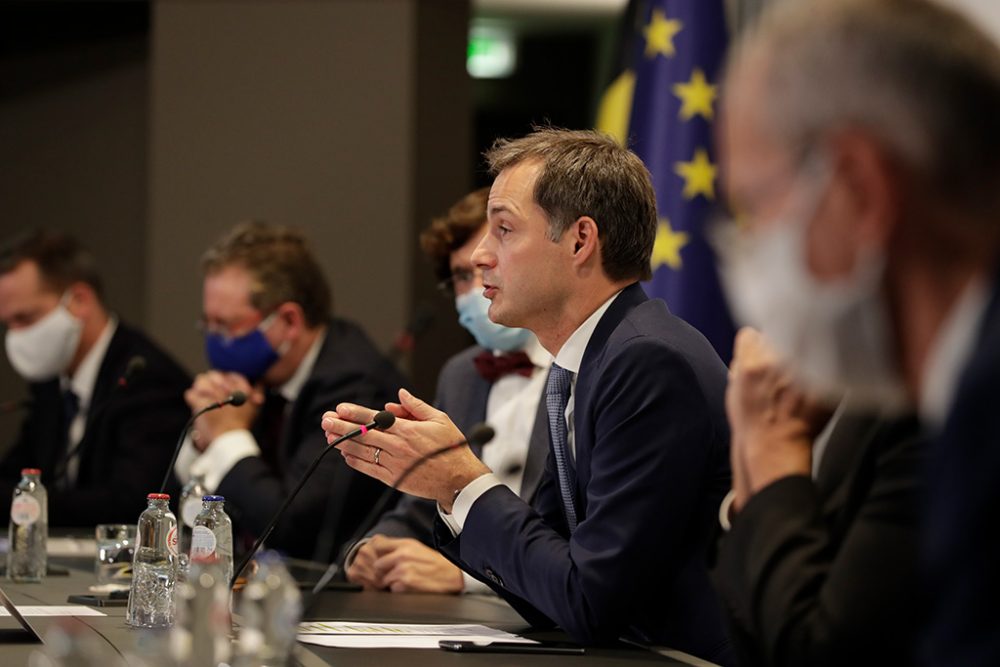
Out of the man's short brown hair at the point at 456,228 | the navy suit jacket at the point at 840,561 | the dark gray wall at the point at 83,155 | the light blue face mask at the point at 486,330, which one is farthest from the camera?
the dark gray wall at the point at 83,155

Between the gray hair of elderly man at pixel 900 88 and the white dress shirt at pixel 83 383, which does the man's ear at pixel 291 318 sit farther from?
the gray hair of elderly man at pixel 900 88

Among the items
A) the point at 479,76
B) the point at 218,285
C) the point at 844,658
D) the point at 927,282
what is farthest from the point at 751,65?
the point at 479,76

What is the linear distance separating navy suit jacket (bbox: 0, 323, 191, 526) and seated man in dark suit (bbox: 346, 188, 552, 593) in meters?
1.17

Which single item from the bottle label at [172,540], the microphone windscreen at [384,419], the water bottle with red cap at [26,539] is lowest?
the water bottle with red cap at [26,539]

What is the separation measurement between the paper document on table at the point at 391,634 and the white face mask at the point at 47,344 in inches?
106

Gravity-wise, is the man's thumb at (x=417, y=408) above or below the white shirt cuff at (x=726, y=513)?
above

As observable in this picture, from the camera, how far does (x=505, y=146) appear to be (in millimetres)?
2727

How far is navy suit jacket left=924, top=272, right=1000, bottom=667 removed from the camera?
1.04m

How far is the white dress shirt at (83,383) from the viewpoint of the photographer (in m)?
4.76

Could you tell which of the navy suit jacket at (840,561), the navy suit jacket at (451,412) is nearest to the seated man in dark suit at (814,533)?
the navy suit jacket at (840,561)

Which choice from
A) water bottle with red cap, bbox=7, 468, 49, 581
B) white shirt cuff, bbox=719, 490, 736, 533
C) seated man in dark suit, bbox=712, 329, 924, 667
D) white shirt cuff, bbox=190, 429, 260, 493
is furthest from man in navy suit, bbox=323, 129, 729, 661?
white shirt cuff, bbox=190, 429, 260, 493

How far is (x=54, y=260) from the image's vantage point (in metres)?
4.96

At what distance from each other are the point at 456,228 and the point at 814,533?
7.06 feet

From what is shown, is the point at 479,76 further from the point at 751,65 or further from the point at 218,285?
the point at 751,65
